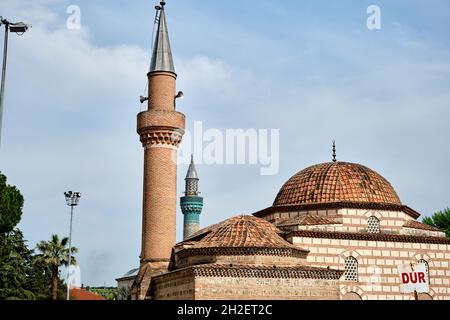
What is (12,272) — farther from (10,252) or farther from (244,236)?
(244,236)

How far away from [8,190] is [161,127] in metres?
10.3

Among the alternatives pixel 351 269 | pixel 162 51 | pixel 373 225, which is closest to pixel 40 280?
pixel 162 51

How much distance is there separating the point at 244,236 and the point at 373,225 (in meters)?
6.86

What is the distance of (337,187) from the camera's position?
26719mm

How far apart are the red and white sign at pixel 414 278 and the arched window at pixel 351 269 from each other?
172 cm

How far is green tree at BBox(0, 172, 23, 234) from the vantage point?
3123cm

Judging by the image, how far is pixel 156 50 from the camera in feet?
90.0

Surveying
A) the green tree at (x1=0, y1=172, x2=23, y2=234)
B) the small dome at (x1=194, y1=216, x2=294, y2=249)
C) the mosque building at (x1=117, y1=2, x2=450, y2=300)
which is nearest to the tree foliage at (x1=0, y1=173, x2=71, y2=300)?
the green tree at (x1=0, y1=172, x2=23, y2=234)

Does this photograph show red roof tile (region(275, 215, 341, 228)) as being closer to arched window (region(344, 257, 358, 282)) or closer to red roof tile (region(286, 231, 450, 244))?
red roof tile (region(286, 231, 450, 244))

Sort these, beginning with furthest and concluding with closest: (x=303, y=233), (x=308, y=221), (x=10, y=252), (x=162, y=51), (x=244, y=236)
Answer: (x=10, y=252) < (x=162, y=51) < (x=308, y=221) < (x=303, y=233) < (x=244, y=236)

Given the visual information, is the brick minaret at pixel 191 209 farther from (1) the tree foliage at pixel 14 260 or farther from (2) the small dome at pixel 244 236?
(2) the small dome at pixel 244 236

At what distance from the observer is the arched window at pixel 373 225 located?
26.1 m
